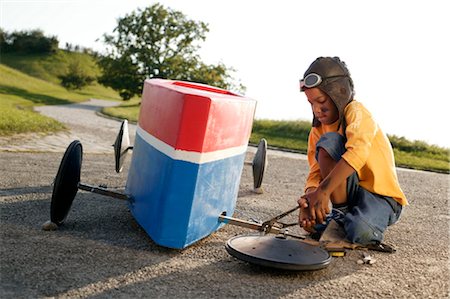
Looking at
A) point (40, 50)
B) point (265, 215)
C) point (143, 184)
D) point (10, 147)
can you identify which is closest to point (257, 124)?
point (10, 147)

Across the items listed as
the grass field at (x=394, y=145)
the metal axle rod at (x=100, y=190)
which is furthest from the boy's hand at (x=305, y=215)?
the grass field at (x=394, y=145)

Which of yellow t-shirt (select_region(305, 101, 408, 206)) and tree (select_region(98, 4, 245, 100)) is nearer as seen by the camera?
yellow t-shirt (select_region(305, 101, 408, 206))

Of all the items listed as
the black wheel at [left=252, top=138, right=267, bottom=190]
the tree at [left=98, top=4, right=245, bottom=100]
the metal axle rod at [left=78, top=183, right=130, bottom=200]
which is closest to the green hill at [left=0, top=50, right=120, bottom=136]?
the tree at [left=98, top=4, right=245, bottom=100]

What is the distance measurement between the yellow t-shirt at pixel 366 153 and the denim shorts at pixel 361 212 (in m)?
0.07

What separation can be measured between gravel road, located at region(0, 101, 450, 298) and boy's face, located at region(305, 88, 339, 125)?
1.00 m

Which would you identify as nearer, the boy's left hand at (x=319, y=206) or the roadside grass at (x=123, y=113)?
the boy's left hand at (x=319, y=206)

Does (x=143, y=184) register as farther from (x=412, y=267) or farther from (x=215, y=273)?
(x=412, y=267)

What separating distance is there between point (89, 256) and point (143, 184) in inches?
31.0

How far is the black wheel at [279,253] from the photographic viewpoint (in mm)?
3451

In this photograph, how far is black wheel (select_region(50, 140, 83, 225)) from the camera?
4191 millimetres

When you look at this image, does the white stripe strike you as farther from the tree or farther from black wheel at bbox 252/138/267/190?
the tree

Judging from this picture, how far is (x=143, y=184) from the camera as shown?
419 cm

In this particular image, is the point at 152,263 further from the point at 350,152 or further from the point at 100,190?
the point at 350,152

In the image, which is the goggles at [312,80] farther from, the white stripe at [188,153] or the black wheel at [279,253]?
the black wheel at [279,253]
